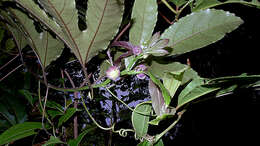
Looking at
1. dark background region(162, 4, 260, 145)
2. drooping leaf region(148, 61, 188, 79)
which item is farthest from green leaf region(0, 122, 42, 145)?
dark background region(162, 4, 260, 145)

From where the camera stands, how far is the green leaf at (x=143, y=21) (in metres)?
0.26

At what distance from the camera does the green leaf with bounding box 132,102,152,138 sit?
1.15 ft

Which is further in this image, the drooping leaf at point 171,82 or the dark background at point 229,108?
the dark background at point 229,108

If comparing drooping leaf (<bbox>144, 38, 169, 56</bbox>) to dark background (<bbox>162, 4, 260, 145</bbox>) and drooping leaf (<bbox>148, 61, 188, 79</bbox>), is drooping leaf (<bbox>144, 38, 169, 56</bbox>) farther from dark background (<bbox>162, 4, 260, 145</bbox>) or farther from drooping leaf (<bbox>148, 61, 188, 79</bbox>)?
dark background (<bbox>162, 4, 260, 145</bbox>)

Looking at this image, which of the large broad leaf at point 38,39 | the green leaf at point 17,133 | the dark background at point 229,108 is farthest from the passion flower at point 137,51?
the dark background at point 229,108

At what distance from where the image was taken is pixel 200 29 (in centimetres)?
25

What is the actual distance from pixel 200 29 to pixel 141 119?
20 centimetres

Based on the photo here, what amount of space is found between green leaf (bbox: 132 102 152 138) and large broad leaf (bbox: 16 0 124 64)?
0.53ft

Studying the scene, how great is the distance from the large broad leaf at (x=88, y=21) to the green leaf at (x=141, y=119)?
16cm

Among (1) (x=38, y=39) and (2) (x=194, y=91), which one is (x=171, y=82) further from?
(1) (x=38, y=39)

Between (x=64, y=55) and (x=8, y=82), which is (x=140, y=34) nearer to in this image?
(x=64, y=55)

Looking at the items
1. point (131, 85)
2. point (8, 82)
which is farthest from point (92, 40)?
point (8, 82)

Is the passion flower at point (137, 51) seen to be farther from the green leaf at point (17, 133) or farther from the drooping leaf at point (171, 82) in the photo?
the green leaf at point (17, 133)

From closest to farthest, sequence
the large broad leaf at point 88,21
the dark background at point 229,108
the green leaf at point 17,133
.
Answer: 1. the large broad leaf at point 88,21
2. the green leaf at point 17,133
3. the dark background at point 229,108
